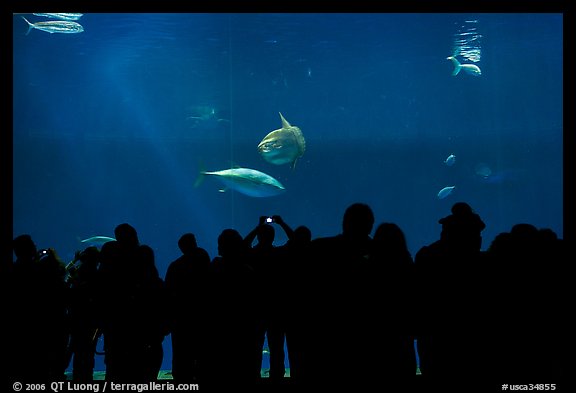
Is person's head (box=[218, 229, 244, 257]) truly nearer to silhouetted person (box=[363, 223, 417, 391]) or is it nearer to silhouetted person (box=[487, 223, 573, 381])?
silhouetted person (box=[363, 223, 417, 391])

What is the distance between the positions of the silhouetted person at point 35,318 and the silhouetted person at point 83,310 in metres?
0.12

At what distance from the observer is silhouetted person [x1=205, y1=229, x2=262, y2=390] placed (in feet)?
11.5

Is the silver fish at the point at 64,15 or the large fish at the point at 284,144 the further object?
the silver fish at the point at 64,15

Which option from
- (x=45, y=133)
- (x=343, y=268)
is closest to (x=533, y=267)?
(x=343, y=268)

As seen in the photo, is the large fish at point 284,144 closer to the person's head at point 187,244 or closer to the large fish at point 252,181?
the large fish at point 252,181

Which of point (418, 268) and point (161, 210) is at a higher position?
point (161, 210)

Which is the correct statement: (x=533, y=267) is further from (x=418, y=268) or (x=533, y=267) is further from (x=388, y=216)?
(x=388, y=216)

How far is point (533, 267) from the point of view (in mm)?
3322

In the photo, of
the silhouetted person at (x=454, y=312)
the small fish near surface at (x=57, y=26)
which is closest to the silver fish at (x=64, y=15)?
the small fish near surface at (x=57, y=26)

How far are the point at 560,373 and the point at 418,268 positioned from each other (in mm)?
1243

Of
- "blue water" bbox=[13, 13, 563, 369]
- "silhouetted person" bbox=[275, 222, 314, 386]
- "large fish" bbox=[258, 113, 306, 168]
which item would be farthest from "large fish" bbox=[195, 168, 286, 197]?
"blue water" bbox=[13, 13, 563, 369]

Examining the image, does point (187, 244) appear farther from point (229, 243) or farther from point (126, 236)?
point (229, 243)

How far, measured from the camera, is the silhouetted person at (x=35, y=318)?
12.8 ft

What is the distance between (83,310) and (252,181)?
6.08 metres
